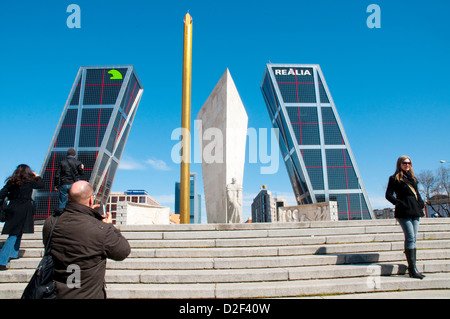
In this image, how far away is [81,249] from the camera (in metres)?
1.66

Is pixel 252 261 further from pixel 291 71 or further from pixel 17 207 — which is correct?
pixel 291 71

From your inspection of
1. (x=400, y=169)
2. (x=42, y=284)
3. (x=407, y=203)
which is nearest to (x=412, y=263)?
(x=407, y=203)

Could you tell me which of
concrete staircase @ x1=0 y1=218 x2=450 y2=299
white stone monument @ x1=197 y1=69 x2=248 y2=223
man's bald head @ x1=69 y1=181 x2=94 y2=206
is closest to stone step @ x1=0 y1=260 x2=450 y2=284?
concrete staircase @ x1=0 y1=218 x2=450 y2=299

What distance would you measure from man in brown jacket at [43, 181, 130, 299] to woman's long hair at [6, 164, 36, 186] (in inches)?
103

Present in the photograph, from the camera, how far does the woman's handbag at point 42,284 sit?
153 centimetres

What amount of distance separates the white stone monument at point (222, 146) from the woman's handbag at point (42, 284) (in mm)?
7805

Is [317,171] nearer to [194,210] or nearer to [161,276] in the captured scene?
[161,276]

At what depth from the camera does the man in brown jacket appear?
1625 millimetres

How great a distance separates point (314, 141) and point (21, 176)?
130 feet

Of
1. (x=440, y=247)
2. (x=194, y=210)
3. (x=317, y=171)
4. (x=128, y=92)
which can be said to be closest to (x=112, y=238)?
(x=440, y=247)

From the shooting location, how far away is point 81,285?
163 centimetres

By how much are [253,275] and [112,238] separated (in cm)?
225

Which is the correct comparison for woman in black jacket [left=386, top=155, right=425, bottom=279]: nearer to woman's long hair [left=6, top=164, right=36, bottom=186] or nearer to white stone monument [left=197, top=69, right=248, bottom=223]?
woman's long hair [left=6, top=164, right=36, bottom=186]

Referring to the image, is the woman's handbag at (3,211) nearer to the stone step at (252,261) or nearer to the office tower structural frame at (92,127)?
the stone step at (252,261)
